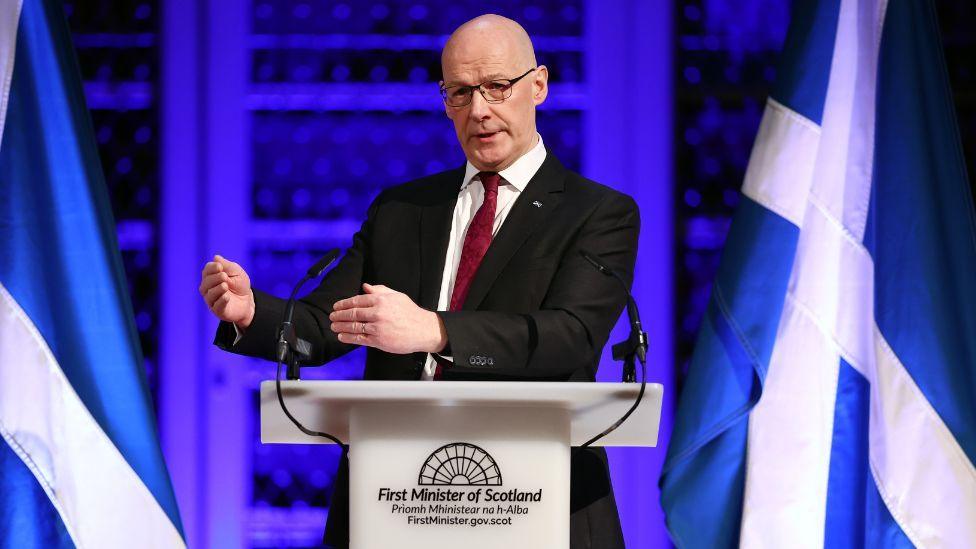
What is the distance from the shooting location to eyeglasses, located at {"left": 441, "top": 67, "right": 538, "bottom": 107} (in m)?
2.03

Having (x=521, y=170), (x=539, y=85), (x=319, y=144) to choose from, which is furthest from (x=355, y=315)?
(x=319, y=144)

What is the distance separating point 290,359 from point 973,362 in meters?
1.64

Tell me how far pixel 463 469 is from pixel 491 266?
18.3 inches

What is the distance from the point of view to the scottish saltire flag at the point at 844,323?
8.54 ft

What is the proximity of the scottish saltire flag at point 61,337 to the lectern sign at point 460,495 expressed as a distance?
1.34 metres

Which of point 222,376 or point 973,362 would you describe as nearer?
point 973,362

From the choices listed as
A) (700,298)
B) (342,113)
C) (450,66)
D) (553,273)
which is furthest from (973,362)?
(342,113)

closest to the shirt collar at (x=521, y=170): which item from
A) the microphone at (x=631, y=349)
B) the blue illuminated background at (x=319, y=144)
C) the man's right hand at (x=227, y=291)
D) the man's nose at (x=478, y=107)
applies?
the man's nose at (x=478, y=107)

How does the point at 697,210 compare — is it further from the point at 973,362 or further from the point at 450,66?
the point at 450,66

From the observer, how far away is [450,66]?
80.3 inches

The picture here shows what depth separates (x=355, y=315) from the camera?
150cm

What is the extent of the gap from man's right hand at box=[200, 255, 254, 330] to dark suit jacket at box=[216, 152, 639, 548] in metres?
0.03

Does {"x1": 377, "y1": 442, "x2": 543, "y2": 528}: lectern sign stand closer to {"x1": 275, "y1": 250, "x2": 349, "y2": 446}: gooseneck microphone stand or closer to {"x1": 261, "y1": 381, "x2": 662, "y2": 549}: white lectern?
{"x1": 261, "y1": 381, "x2": 662, "y2": 549}: white lectern

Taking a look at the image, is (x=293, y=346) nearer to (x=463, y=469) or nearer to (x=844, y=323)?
(x=463, y=469)
